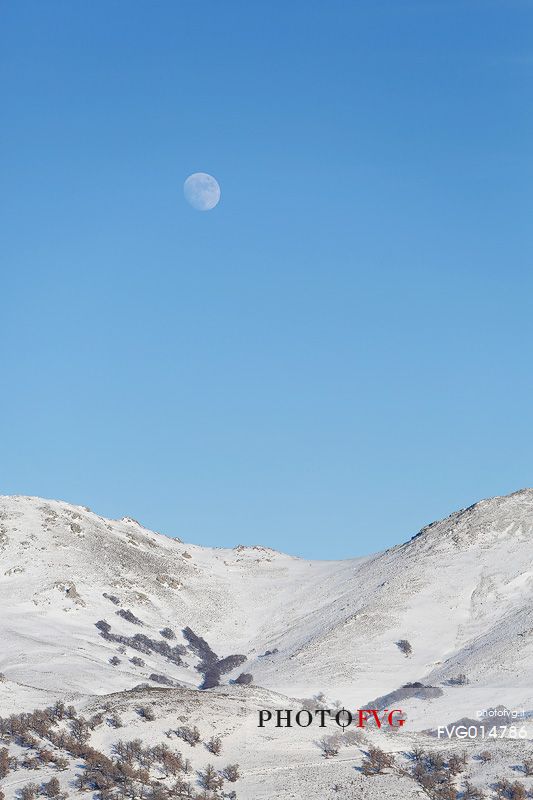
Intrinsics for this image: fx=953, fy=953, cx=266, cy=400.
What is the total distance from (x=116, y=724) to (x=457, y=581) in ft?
163

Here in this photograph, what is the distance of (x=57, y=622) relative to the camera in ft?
240

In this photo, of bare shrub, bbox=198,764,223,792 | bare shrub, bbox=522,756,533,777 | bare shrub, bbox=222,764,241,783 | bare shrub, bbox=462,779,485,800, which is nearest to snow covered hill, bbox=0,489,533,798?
bare shrub, bbox=222,764,241,783

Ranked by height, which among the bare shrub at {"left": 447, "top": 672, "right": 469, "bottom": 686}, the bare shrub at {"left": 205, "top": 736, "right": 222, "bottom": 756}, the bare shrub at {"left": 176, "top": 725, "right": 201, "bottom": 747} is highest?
the bare shrub at {"left": 447, "top": 672, "right": 469, "bottom": 686}

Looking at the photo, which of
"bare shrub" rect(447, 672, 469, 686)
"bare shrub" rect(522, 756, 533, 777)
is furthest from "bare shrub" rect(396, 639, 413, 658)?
"bare shrub" rect(522, 756, 533, 777)

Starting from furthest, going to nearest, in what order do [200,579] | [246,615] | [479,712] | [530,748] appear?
[200,579] < [246,615] < [479,712] < [530,748]

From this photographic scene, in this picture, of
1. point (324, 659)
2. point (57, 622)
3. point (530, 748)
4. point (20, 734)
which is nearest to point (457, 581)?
point (324, 659)

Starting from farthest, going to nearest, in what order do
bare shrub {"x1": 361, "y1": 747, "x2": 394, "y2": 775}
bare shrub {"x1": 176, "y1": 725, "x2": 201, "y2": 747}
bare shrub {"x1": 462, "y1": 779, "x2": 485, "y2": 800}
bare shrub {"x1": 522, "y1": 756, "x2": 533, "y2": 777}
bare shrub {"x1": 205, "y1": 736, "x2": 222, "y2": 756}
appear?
bare shrub {"x1": 176, "y1": 725, "x2": 201, "y2": 747} → bare shrub {"x1": 205, "y1": 736, "x2": 222, "y2": 756} → bare shrub {"x1": 361, "y1": 747, "x2": 394, "y2": 775} → bare shrub {"x1": 522, "y1": 756, "x2": 533, "y2": 777} → bare shrub {"x1": 462, "y1": 779, "x2": 485, "y2": 800}

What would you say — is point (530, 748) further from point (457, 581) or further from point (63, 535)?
point (63, 535)

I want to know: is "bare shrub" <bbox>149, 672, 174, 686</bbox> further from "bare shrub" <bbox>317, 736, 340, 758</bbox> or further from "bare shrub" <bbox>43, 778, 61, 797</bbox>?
"bare shrub" <bbox>43, 778, 61, 797</bbox>

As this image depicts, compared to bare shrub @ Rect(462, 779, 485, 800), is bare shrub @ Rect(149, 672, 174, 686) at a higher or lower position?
higher

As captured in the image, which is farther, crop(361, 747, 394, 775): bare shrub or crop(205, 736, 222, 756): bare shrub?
crop(205, 736, 222, 756): bare shrub

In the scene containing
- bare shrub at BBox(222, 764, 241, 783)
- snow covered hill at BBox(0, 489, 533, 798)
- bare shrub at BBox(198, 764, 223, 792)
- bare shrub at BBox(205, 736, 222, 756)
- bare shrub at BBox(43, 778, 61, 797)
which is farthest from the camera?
snow covered hill at BBox(0, 489, 533, 798)

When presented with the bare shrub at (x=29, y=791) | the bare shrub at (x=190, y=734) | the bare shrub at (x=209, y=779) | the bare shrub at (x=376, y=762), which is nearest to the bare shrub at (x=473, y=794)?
the bare shrub at (x=376, y=762)

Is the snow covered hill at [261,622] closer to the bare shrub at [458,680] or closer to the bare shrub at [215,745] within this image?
the bare shrub at [458,680]
